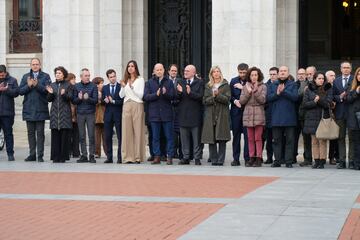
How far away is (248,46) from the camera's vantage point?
21641 mm

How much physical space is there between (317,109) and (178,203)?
19.6 ft

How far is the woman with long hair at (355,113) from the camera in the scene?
54.3ft

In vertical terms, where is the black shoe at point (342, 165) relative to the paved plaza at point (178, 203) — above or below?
above

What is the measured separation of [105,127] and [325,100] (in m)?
4.57

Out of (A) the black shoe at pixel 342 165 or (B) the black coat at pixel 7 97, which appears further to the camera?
(B) the black coat at pixel 7 97

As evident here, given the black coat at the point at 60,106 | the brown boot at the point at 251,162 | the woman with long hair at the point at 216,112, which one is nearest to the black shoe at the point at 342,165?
the brown boot at the point at 251,162

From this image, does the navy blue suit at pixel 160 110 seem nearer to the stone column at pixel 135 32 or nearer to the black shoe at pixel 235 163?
the black shoe at pixel 235 163

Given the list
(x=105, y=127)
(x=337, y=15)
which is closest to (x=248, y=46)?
(x=105, y=127)

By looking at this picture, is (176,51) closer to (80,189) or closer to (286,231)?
(80,189)

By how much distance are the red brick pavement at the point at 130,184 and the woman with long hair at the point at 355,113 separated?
2455 mm

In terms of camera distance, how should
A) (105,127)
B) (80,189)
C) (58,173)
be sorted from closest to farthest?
(80,189) < (58,173) < (105,127)

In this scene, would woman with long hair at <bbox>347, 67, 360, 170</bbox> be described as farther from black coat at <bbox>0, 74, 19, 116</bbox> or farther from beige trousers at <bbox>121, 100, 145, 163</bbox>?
black coat at <bbox>0, 74, 19, 116</bbox>

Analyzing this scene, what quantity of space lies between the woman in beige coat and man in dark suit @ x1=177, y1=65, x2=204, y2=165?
0.93m

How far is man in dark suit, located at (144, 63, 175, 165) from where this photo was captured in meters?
17.8
